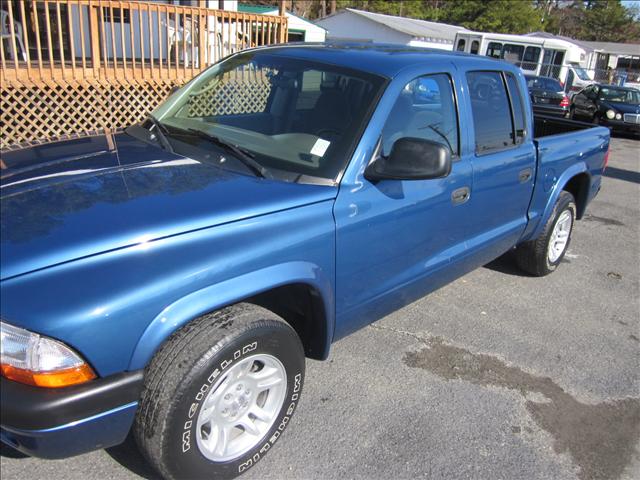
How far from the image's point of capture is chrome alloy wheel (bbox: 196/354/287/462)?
223cm

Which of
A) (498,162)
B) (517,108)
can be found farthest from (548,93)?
(498,162)

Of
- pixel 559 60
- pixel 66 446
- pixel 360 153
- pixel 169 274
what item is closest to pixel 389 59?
pixel 360 153

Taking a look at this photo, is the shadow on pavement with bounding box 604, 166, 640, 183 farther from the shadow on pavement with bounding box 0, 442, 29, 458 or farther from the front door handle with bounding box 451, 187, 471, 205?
the shadow on pavement with bounding box 0, 442, 29, 458

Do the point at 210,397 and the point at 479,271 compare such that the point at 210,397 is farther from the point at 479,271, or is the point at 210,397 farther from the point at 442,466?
the point at 479,271

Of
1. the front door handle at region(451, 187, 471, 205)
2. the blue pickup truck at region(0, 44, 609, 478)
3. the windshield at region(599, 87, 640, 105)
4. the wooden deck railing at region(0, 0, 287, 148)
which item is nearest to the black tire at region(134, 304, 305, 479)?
the blue pickup truck at region(0, 44, 609, 478)

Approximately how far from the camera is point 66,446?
1.87 m

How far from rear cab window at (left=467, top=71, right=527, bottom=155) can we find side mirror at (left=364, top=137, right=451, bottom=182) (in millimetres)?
949

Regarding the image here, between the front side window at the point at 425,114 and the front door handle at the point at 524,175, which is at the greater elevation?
the front side window at the point at 425,114

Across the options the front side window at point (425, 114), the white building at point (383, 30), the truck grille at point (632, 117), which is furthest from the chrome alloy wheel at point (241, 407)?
the white building at point (383, 30)

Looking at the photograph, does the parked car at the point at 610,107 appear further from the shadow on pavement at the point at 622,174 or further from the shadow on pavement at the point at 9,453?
the shadow on pavement at the point at 9,453

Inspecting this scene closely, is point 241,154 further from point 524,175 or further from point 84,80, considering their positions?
point 84,80

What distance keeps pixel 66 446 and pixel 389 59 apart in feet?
7.91

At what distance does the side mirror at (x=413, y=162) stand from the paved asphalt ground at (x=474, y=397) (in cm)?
129

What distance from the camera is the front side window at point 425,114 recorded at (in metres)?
2.84
